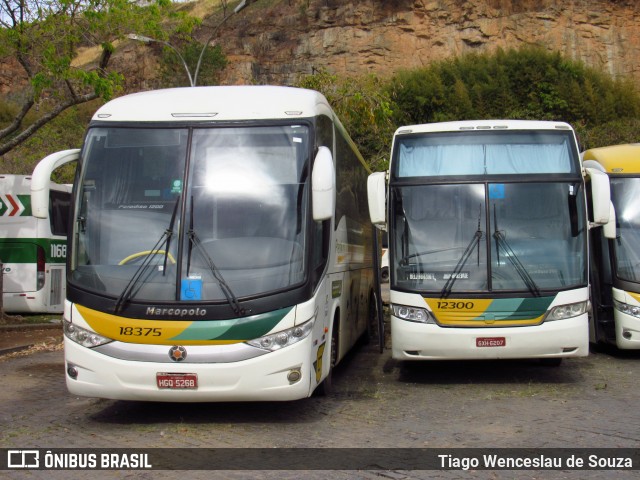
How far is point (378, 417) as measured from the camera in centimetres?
775

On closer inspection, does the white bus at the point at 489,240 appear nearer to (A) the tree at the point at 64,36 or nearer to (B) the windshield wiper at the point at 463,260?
(B) the windshield wiper at the point at 463,260

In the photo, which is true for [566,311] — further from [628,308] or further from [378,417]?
[378,417]

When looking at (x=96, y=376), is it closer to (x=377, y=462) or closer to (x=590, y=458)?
(x=377, y=462)

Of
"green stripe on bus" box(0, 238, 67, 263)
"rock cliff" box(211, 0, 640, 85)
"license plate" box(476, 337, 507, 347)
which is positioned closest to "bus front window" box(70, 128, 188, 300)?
"license plate" box(476, 337, 507, 347)

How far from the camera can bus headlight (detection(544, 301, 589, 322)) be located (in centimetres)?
905

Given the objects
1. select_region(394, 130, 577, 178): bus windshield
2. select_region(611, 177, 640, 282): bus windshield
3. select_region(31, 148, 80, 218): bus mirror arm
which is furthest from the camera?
select_region(611, 177, 640, 282): bus windshield

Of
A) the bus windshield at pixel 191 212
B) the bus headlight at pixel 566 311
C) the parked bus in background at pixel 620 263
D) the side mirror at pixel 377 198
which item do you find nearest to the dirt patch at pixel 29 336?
the bus windshield at pixel 191 212

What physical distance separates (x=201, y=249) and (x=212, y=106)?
1524mm

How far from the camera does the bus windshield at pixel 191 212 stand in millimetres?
7176

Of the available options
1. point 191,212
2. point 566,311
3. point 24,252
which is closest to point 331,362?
point 191,212

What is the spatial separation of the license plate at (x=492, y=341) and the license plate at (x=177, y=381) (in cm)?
354

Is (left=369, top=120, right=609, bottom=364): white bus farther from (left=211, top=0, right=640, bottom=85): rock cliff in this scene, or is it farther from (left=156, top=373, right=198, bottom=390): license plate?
(left=211, top=0, right=640, bottom=85): rock cliff

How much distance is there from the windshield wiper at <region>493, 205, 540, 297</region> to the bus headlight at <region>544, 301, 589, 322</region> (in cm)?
27

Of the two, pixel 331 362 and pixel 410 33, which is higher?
pixel 410 33
